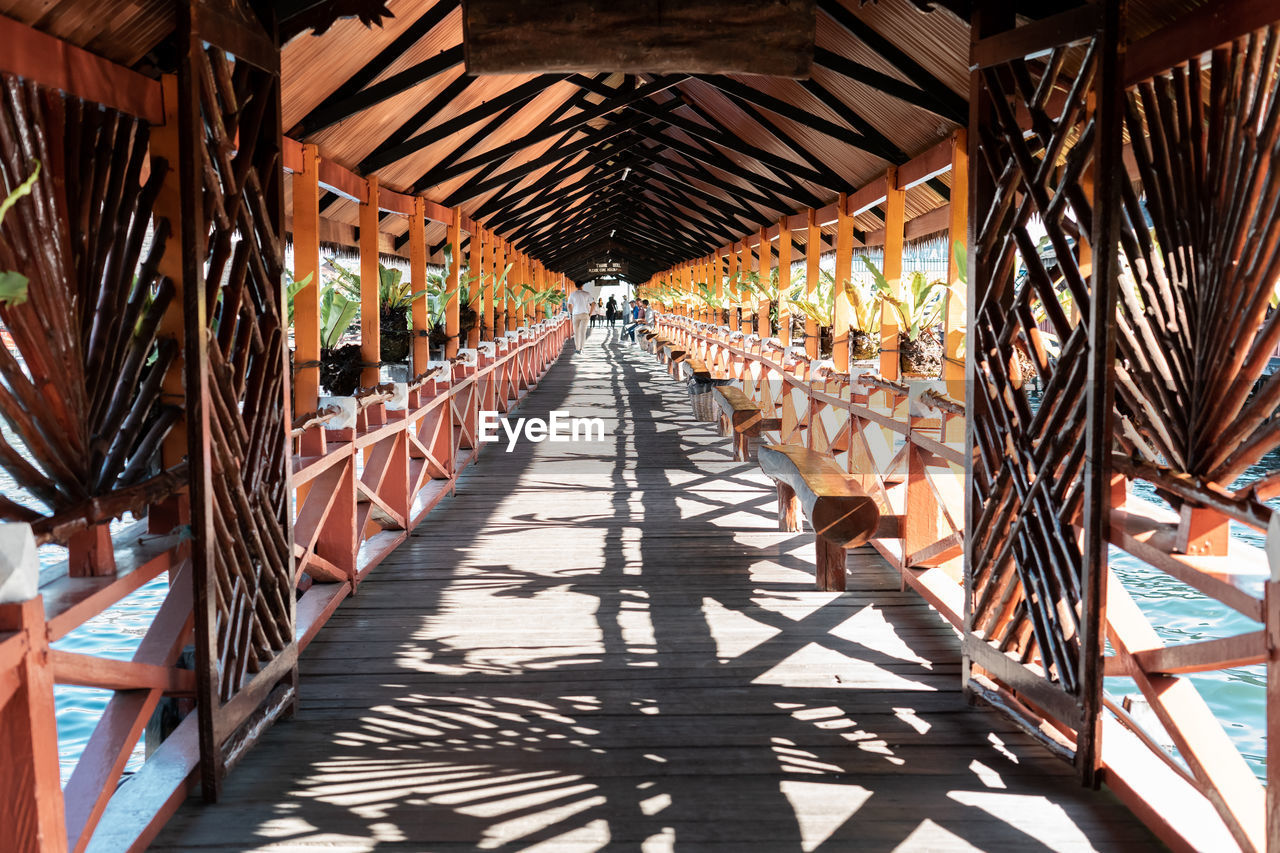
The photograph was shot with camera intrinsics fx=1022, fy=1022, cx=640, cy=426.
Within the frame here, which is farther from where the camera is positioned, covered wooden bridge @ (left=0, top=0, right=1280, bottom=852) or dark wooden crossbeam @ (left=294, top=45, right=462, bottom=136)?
dark wooden crossbeam @ (left=294, top=45, right=462, bottom=136)

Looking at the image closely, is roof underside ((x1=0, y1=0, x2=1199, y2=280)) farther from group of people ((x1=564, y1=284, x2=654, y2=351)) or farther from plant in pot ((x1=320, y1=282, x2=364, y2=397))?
group of people ((x1=564, y1=284, x2=654, y2=351))

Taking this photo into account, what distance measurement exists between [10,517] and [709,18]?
2337 mm

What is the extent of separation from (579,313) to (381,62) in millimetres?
29166

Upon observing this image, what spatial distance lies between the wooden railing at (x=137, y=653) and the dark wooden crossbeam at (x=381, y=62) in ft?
4.16

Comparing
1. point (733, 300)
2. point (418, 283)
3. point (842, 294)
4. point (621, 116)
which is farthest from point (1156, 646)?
point (733, 300)

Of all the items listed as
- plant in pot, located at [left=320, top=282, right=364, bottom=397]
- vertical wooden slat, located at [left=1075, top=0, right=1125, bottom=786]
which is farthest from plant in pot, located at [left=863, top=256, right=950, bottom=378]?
vertical wooden slat, located at [left=1075, top=0, right=1125, bottom=786]

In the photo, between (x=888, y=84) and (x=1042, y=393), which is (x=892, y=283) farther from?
(x=1042, y=393)

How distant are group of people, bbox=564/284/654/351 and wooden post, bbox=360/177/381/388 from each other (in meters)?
20.7

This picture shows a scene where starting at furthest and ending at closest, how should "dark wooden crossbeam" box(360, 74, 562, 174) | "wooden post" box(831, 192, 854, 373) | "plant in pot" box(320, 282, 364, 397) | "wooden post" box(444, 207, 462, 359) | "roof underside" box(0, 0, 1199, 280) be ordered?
1. "wooden post" box(444, 207, 462, 359)
2. "wooden post" box(831, 192, 854, 373)
3. "plant in pot" box(320, 282, 364, 397)
4. "dark wooden crossbeam" box(360, 74, 562, 174)
5. "roof underside" box(0, 0, 1199, 280)

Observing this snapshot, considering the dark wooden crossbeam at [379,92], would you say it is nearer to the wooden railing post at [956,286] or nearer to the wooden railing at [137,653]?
the wooden railing at [137,653]

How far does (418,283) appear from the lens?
299 inches

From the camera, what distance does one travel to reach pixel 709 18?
124 inches

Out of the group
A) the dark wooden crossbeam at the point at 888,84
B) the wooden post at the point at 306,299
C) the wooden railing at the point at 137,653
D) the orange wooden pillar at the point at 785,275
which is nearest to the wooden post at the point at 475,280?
the orange wooden pillar at the point at 785,275

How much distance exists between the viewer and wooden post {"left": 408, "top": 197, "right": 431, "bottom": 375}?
741cm
